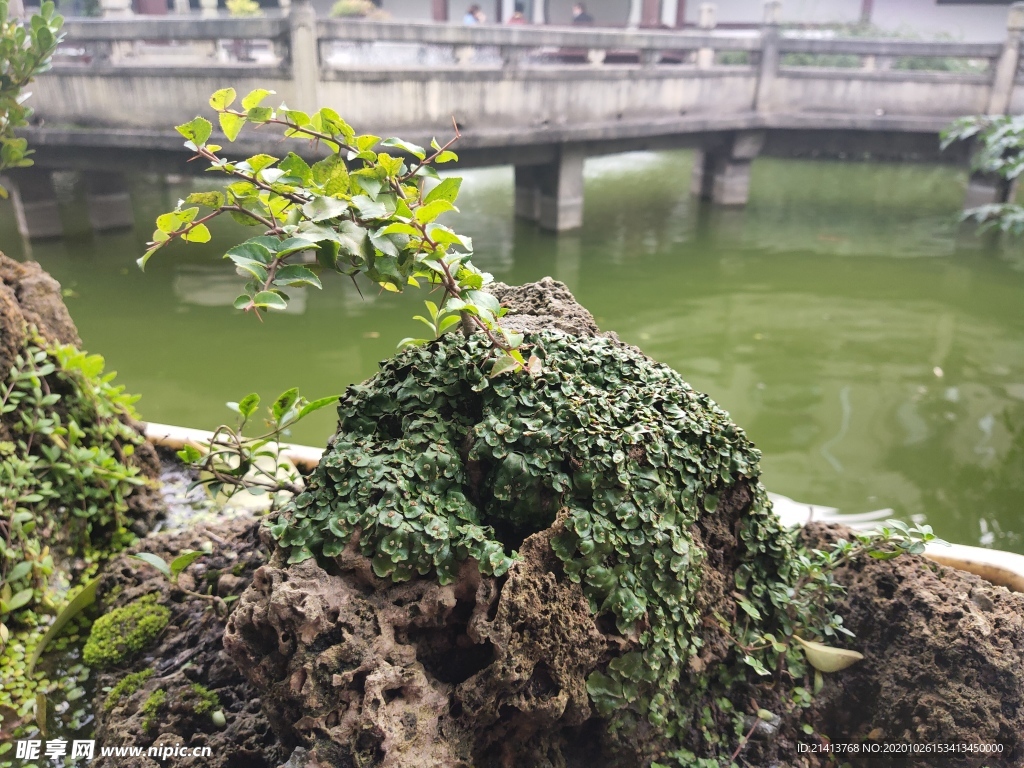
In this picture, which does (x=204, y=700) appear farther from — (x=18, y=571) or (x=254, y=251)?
(x=254, y=251)

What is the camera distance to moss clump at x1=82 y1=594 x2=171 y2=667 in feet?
7.08

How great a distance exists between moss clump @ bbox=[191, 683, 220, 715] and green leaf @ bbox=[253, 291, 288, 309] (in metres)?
1.05

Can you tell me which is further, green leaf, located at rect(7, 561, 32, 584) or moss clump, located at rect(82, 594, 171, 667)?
green leaf, located at rect(7, 561, 32, 584)

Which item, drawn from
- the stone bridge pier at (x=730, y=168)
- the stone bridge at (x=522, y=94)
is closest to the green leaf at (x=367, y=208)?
the stone bridge at (x=522, y=94)

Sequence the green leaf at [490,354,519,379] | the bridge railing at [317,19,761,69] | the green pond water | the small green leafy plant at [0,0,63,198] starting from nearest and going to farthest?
the green leaf at [490,354,519,379] → the small green leafy plant at [0,0,63,198] → the green pond water → the bridge railing at [317,19,761,69]

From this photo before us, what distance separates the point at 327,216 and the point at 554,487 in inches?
28.0

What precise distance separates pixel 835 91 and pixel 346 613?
10066 millimetres

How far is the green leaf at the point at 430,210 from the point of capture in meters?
1.46

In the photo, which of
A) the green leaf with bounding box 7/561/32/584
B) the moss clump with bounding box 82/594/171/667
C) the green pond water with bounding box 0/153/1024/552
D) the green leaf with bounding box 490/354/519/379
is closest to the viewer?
the green leaf with bounding box 490/354/519/379

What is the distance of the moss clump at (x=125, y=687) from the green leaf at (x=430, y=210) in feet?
4.73

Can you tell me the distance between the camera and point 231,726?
6.01 feet

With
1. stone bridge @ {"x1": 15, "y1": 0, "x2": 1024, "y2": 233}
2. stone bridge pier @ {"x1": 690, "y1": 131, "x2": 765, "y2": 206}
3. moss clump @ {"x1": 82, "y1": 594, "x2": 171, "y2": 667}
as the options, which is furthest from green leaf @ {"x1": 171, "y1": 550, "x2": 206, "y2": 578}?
stone bridge pier @ {"x1": 690, "y1": 131, "x2": 765, "y2": 206}

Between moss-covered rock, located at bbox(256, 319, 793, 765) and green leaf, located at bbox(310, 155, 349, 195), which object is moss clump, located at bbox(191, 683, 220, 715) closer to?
moss-covered rock, located at bbox(256, 319, 793, 765)

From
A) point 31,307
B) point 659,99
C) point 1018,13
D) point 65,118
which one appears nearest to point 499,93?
point 659,99
